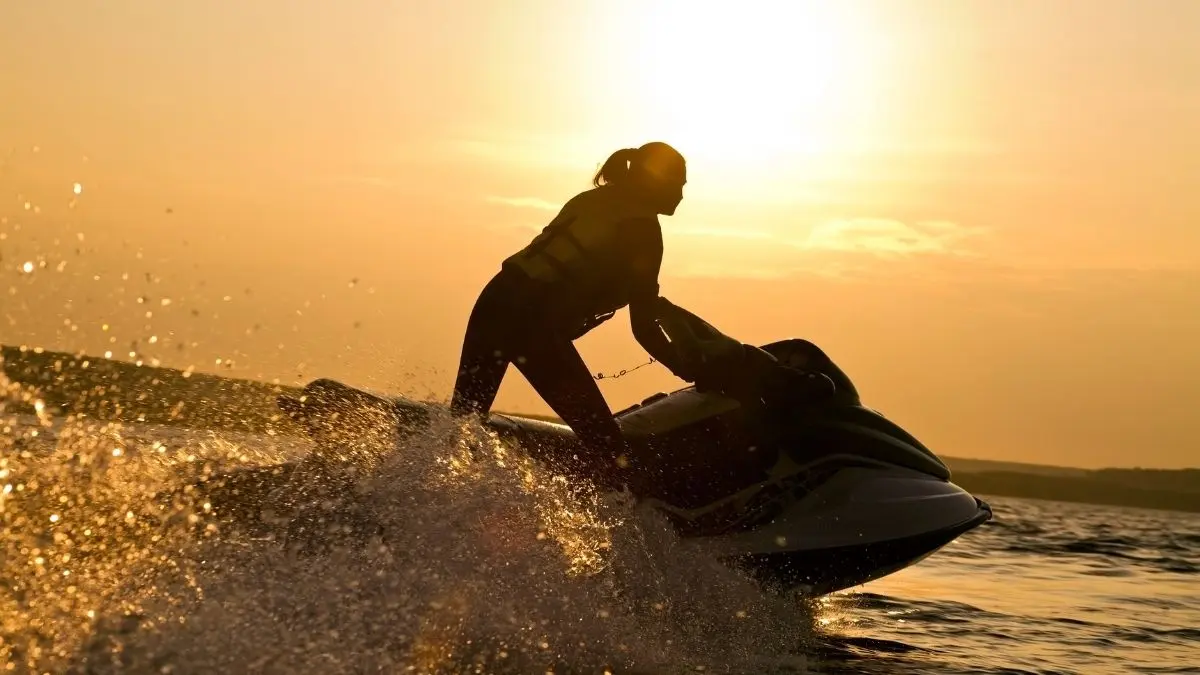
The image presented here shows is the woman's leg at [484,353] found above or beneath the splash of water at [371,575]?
above

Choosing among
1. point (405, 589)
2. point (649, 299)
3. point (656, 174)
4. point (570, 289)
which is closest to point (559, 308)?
point (570, 289)

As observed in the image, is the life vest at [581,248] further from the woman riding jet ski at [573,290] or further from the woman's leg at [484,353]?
the woman's leg at [484,353]

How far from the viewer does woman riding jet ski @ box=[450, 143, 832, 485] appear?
17.1 ft

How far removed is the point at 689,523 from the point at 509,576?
1.28 m

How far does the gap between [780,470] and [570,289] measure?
5.27 feet

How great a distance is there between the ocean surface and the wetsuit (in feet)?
1.07

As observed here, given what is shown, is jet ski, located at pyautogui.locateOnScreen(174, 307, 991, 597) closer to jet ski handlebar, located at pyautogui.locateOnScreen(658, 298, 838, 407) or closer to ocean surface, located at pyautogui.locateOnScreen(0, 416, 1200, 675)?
jet ski handlebar, located at pyautogui.locateOnScreen(658, 298, 838, 407)

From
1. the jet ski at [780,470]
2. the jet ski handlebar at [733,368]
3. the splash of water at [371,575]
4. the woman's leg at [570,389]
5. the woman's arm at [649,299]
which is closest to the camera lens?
the splash of water at [371,575]

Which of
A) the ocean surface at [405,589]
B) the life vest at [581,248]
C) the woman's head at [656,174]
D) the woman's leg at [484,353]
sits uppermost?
the woman's head at [656,174]

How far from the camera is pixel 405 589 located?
4324mm

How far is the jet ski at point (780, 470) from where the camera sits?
5676 millimetres

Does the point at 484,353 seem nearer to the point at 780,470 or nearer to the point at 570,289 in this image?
the point at 570,289

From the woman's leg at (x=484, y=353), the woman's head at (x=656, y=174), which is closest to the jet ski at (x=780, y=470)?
the woman's leg at (x=484, y=353)

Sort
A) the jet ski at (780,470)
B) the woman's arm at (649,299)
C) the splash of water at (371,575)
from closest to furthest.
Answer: the splash of water at (371,575), the woman's arm at (649,299), the jet ski at (780,470)
